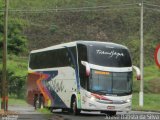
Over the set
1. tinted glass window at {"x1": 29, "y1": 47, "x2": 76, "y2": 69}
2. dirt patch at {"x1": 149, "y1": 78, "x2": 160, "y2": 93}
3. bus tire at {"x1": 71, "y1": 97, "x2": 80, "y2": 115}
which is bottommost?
→ dirt patch at {"x1": 149, "y1": 78, "x2": 160, "y2": 93}

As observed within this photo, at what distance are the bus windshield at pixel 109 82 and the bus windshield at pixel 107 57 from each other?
507mm

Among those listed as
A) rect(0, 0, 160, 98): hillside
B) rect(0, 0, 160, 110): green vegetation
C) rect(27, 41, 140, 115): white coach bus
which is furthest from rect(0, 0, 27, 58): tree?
rect(27, 41, 140, 115): white coach bus

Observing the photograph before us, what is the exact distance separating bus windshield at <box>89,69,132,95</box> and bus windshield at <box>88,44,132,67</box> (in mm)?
507

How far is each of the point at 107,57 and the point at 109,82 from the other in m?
1.30

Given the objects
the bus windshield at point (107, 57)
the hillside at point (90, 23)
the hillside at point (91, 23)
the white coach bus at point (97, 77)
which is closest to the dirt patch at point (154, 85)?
the hillside at point (90, 23)

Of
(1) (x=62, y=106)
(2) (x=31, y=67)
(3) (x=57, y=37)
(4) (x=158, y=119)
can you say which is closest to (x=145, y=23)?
(3) (x=57, y=37)

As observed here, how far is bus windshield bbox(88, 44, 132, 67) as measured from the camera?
96.4ft

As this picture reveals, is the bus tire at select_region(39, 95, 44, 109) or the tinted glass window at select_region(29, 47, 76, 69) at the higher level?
the tinted glass window at select_region(29, 47, 76, 69)

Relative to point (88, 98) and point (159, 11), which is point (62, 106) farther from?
point (159, 11)

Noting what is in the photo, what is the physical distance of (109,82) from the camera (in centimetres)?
2938

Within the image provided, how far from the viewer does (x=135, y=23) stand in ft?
237

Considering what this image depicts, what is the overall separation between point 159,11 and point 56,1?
15284mm

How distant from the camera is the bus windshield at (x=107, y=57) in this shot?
29381 millimetres

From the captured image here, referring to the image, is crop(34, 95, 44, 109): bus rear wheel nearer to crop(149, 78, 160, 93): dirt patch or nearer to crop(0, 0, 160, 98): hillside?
crop(149, 78, 160, 93): dirt patch
